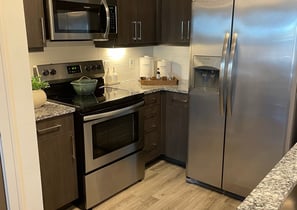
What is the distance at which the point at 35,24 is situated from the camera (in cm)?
223

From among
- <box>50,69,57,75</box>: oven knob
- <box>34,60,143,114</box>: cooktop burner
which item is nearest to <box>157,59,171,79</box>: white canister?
<box>34,60,143,114</box>: cooktop burner

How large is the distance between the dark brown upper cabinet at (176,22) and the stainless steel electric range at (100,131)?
36.1 inches

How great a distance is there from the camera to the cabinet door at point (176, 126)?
3098 millimetres

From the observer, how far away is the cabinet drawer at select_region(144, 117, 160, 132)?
311 cm

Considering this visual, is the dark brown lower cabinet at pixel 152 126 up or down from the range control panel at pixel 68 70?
down

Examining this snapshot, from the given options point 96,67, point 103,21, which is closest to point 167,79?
point 96,67

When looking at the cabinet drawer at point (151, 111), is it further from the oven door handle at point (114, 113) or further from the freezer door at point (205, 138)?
the freezer door at point (205, 138)

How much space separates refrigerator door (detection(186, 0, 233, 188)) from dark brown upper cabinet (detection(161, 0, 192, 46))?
23.0 inches

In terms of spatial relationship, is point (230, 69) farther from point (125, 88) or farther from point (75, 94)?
point (75, 94)

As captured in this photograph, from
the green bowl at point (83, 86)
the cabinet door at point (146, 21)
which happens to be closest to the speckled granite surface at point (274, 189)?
the green bowl at point (83, 86)

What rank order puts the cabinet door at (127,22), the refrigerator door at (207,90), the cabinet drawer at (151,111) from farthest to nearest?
the cabinet drawer at (151,111) → the cabinet door at (127,22) → the refrigerator door at (207,90)

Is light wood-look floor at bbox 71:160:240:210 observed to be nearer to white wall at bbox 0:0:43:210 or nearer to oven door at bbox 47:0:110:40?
Result: white wall at bbox 0:0:43:210

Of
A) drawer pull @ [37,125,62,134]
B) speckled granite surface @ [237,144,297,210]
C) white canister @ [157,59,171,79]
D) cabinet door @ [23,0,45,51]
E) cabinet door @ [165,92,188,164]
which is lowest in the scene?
cabinet door @ [165,92,188,164]

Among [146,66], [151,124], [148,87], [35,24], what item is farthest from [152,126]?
[35,24]
